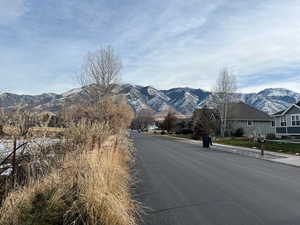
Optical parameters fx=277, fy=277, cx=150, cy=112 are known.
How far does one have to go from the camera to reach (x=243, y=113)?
166 feet

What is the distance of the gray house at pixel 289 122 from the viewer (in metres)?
37.0

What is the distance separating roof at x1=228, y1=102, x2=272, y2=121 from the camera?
48.3 metres

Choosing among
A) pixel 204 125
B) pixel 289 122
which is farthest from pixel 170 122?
pixel 289 122

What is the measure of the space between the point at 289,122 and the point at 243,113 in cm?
1257

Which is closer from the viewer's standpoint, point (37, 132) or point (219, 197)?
point (37, 132)

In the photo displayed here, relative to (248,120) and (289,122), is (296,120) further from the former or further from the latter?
(248,120)

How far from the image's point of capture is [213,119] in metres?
45.2

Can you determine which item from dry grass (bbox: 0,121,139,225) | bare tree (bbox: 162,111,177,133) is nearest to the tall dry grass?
dry grass (bbox: 0,121,139,225)

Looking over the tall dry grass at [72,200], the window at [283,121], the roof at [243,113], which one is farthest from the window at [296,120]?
the tall dry grass at [72,200]

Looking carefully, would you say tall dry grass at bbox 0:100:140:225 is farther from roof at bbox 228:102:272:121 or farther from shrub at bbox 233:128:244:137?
roof at bbox 228:102:272:121

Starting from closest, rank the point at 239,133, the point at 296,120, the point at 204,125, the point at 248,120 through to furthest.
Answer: the point at 296,120
the point at 204,125
the point at 239,133
the point at 248,120

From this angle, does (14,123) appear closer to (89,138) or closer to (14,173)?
(14,173)

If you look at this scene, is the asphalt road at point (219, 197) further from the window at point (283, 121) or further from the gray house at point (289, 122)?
the window at point (283, 121)

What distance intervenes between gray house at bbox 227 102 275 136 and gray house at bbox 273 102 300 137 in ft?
22.1
